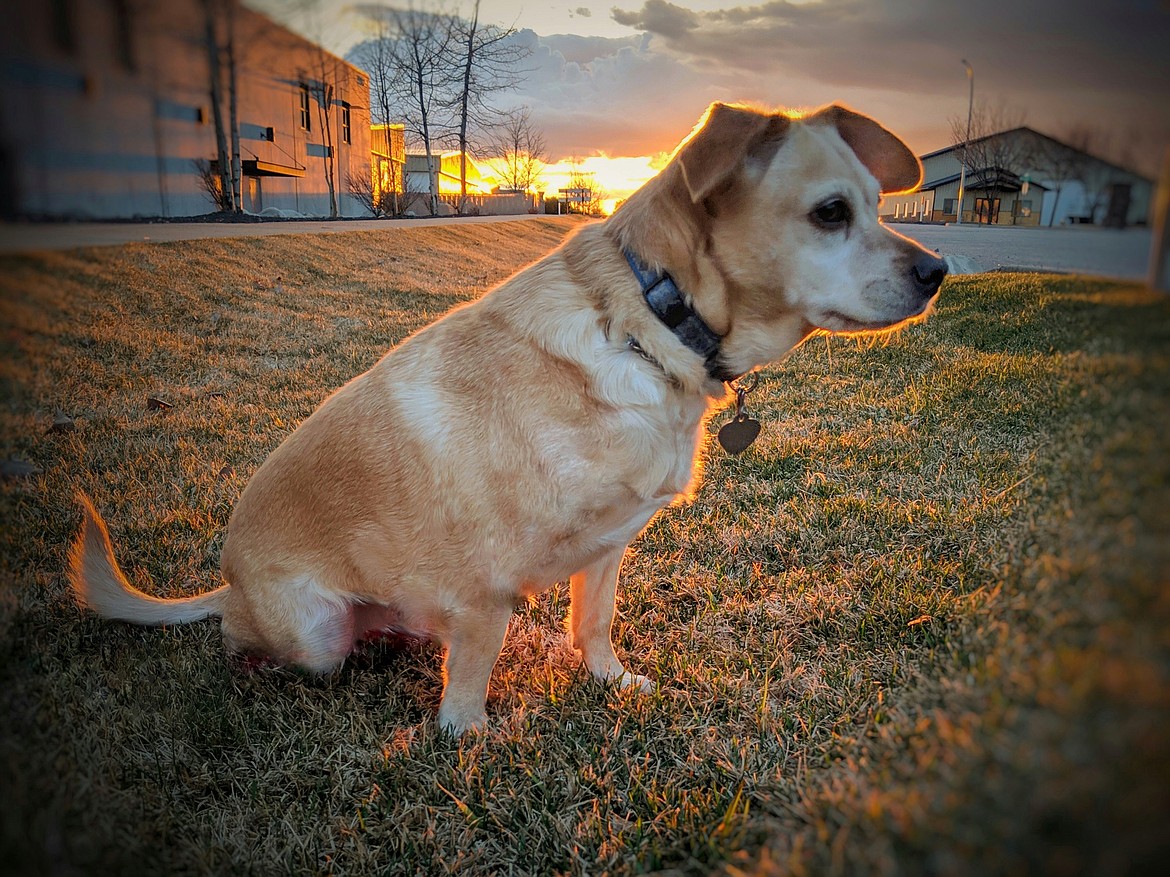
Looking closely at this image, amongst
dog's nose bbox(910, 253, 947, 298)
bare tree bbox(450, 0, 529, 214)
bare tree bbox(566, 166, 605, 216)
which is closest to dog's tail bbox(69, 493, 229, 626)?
dog's nose bbox(910, 253, 947, 298)

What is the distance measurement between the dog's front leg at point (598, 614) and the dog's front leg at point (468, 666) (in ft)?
1.31

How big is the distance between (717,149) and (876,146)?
863 millimetres

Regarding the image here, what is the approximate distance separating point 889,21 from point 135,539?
3466mm

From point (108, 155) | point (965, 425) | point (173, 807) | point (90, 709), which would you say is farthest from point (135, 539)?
point (965, 425)

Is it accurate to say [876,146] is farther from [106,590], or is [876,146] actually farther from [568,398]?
[106,590]

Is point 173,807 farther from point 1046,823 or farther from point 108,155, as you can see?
point 1046,823

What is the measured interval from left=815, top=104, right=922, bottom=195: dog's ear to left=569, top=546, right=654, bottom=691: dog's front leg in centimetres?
159

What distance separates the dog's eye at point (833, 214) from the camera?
200 centimetres

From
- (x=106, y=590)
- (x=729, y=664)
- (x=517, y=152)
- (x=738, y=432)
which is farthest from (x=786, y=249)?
(x=517, y=152)

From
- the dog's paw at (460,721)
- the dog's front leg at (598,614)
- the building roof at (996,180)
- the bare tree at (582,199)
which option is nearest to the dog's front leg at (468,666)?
the dog's paw at (460,721)

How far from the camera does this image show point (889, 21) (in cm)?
118

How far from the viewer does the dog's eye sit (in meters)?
2.00

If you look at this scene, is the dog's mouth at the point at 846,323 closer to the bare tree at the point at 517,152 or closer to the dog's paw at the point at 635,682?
the dog's paw at the point at 635,682

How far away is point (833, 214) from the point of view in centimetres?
201
